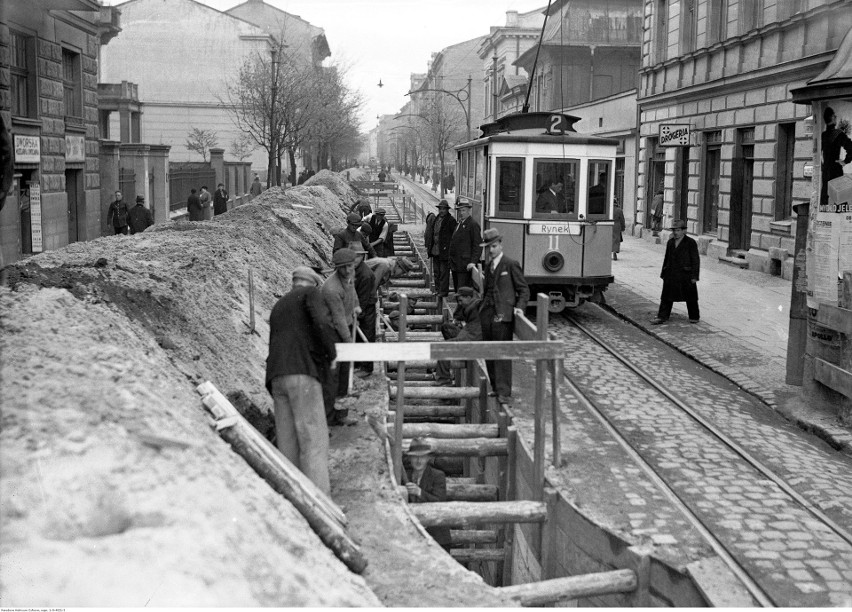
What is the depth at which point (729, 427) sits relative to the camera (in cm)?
980

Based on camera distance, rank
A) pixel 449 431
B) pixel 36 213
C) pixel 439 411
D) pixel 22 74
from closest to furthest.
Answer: pixel 449 431 → pixel 439 411 → pixel 22 74 → pixel 36 213

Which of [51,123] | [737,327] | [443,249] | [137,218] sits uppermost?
[51,123]

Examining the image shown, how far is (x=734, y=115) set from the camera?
79.4 ft

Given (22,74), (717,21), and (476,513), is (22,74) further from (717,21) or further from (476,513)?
(717,21)

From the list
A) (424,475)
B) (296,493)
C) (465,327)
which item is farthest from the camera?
(465,327)

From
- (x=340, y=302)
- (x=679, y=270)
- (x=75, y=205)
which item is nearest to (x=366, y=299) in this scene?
(x=340, y=302)

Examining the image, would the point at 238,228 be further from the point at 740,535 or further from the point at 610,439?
the point at 740,535

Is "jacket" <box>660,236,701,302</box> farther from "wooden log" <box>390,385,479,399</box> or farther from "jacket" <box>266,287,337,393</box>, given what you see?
"jacket" <box>266,287,337,393</box>

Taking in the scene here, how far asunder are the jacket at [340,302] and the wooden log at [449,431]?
3.86 feet

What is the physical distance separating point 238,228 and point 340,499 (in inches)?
394

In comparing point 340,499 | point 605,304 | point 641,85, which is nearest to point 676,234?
point 605,304

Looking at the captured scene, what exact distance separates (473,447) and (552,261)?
6.40 m

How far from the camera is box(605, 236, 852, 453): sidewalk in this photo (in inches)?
414

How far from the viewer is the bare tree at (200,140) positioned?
1997 inches
